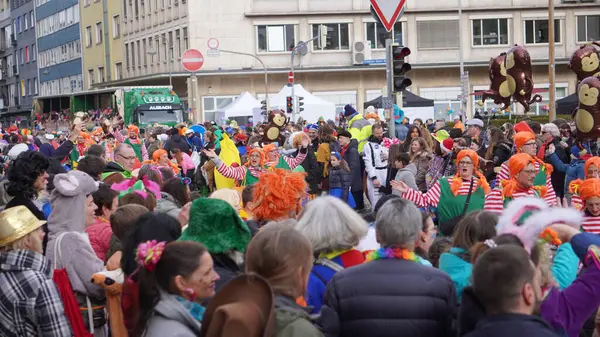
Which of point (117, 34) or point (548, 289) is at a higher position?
point (117, 34)

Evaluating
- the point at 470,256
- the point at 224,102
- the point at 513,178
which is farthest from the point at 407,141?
the point at 224,102

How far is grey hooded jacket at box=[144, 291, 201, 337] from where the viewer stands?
457 cm

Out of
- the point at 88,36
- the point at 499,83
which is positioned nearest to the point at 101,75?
the point at 88,36

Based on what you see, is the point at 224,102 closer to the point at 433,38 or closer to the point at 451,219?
the point at 433,38

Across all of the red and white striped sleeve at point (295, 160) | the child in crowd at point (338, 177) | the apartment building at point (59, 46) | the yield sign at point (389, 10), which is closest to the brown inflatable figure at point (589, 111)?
the yield sign at point (389, 10)

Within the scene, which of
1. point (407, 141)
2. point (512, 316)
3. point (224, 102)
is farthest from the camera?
point (224, 102)

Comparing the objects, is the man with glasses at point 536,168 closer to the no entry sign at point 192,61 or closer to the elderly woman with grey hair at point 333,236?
the elderly woman with grey hair at point 333,236

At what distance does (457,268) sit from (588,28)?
58058mm

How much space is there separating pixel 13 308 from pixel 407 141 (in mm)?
10673

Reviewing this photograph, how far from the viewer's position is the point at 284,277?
4562 millimetres

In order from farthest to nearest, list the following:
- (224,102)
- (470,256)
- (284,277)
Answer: (224,102) < (470,256) < (284,277)

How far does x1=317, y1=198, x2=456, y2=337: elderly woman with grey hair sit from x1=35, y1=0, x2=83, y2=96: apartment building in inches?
3111

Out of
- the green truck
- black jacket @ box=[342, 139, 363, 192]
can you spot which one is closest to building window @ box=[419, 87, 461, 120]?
the green truck

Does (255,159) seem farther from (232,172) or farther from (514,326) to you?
(514,326)
